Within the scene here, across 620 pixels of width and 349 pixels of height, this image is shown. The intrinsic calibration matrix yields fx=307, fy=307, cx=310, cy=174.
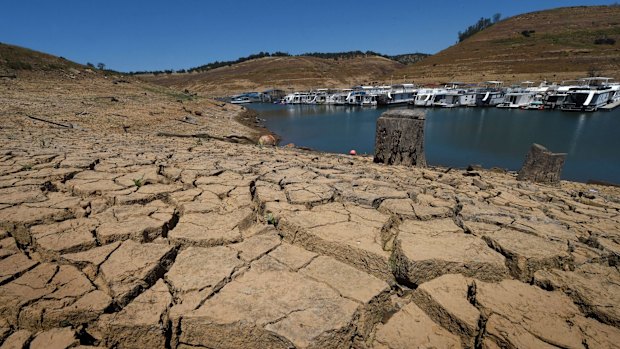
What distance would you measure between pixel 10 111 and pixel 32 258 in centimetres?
907

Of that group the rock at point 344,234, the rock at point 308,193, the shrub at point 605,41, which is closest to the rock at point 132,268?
the rock at point 344,234

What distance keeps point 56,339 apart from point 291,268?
116 centimetres

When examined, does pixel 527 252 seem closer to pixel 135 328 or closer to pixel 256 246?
pixel 256 246

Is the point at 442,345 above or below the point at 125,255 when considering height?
below

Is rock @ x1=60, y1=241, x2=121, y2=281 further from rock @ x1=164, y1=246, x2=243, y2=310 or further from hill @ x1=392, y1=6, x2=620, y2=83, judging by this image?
hill @ x1=392, y1=6, x2=620, y2=83

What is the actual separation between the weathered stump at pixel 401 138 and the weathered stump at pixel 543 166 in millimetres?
2285

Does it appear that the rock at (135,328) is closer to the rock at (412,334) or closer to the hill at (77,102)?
the rock at (412,334)

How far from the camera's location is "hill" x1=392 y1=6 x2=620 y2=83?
43.4m

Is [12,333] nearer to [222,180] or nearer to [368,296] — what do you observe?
[368,296]

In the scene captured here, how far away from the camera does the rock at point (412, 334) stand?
58.2 inches

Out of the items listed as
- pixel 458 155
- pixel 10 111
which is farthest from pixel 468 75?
pixel 10 111

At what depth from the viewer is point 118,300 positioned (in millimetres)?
1563

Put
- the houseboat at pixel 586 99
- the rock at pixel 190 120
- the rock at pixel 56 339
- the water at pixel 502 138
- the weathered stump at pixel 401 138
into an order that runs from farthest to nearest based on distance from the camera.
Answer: the houseboat at pixel 586 99
the rock at pixel 190 120
the water at pixel 502 138
the weathered stump at pixel 401 138
the rock at pixel 56 339

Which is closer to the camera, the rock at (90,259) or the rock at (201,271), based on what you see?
the rock at (201,271)
